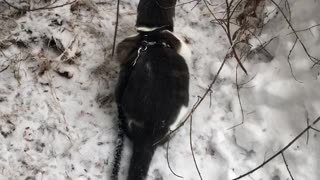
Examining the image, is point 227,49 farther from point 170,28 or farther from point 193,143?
point 193,143

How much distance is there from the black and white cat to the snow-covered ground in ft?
0.61

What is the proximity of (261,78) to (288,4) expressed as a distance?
62 cm

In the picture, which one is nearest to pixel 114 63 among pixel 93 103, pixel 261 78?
pixel 93 103

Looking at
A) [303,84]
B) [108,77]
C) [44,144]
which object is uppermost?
[303,84]

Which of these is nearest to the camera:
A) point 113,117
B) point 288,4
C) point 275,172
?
point 275,172

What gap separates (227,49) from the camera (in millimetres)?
3711

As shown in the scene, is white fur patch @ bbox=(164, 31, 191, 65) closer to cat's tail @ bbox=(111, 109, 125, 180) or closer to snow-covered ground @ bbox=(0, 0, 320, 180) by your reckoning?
snow-covered ground @ bbox=(0, 0, 320, 180)

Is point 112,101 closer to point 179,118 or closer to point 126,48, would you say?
point 126,48

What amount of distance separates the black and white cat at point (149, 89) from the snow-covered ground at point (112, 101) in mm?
187

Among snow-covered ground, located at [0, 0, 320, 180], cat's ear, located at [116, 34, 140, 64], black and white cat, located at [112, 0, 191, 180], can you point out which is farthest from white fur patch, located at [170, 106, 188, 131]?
cat's ear, located at [116, 34, 140, 64]

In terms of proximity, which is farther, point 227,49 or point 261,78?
point 227,49

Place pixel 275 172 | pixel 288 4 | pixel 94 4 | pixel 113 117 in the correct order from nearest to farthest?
pixel 275 172 < pixel 113 117 < pixel 288 4 < pixel 94 4

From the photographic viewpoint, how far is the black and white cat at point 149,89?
9.74 ft

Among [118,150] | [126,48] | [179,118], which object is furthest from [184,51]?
[118,150]
